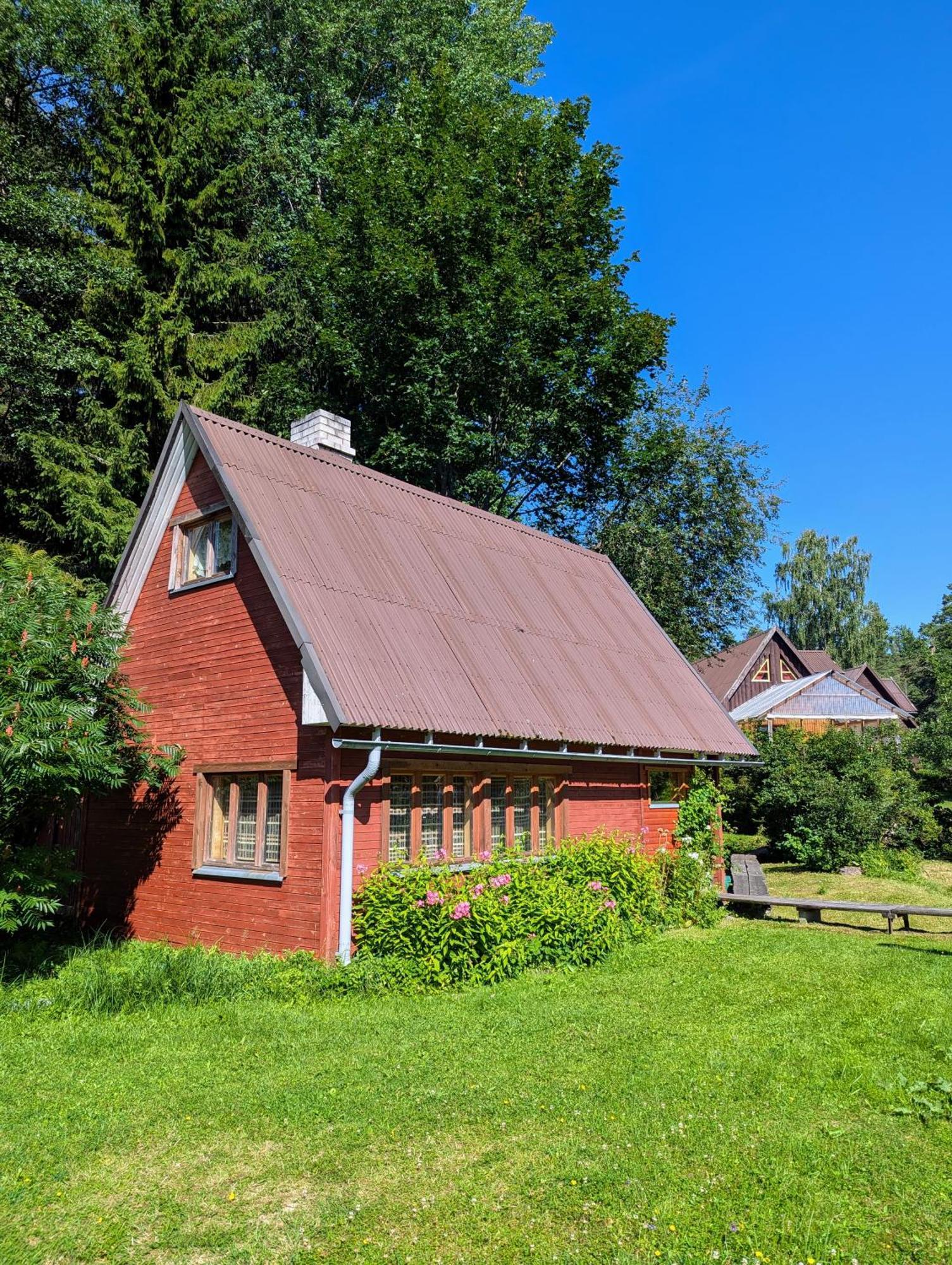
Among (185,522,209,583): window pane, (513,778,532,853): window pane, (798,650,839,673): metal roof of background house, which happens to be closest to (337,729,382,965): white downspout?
(513,778,532,853): window pane

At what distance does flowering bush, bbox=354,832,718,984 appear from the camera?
9523mm

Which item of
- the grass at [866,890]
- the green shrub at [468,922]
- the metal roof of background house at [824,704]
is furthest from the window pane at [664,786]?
the metal roof of background house at [824,704]

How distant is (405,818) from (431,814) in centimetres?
50

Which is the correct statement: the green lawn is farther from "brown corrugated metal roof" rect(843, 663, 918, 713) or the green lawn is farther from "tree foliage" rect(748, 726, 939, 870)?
"brown corrugated metal roof" rect(843, 663, 918, 713)

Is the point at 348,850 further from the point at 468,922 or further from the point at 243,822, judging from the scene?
the point at 243,822

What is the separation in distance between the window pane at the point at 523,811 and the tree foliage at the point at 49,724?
193 inches

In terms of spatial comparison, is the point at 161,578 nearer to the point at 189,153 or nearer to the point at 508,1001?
the point at 508,1001

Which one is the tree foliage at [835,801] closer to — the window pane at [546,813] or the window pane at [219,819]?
the window pane at [546,813]

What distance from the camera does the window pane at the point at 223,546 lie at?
39.7 feet

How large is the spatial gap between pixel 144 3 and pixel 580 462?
2061cm

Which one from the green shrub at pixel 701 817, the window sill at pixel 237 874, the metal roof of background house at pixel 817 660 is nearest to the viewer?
the window sill at pixel 237 874

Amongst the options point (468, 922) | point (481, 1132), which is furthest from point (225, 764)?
point (481, 1132)

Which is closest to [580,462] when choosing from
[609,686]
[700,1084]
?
[609,686]

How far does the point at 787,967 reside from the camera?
1062 centimetres
